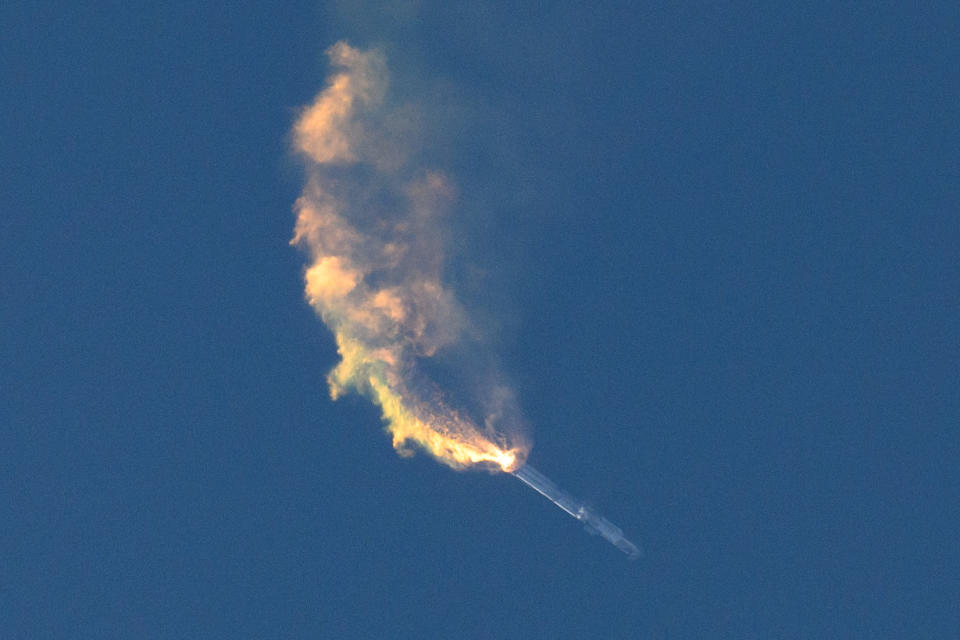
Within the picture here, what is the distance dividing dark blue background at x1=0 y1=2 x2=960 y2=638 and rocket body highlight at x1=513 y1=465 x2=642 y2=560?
1.71 metres

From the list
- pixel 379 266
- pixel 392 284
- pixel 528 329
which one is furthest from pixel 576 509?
pixel 379 266

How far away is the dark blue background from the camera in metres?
78.2

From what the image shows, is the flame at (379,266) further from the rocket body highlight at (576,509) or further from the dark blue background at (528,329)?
the dark blue background at (528,329)

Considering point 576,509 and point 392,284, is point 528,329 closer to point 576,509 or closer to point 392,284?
point 392,284

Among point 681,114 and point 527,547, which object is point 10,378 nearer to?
point 527,547

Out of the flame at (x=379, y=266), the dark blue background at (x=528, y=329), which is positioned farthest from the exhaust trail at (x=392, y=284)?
the dark blue background at (x=528, y=329)

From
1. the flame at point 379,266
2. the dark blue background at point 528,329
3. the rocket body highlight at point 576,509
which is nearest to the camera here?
the rocket body highlight at point 576,509

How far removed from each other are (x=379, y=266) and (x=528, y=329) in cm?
1383

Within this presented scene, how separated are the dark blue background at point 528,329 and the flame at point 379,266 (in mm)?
2713

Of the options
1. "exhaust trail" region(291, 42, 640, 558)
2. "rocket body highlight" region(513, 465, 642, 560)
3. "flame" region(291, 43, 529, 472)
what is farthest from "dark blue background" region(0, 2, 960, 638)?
"flame" region(291, 43, 529, 472)

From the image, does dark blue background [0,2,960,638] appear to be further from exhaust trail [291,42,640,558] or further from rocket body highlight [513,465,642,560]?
exhaust trail [291,42,640,558]

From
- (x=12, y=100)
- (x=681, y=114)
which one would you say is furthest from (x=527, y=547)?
(x=12, y=100)

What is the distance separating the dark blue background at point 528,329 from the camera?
3078 inches

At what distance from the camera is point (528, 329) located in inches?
3127
